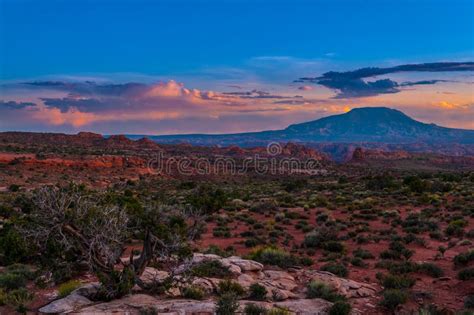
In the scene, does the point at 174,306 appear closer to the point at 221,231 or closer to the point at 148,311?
the point at 148,311

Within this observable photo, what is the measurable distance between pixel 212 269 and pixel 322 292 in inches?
117

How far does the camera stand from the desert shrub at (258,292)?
9.20 metres

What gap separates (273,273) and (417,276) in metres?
4.44

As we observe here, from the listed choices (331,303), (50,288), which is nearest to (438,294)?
(331,303)

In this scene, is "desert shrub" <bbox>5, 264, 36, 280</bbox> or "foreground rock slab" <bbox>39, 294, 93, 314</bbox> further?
"desert shrub" <bbox>5, 264, 36, 280</bbox>

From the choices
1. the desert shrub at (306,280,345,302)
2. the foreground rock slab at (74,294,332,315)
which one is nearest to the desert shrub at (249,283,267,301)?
the foreground rock slab at (74,294,332,315)

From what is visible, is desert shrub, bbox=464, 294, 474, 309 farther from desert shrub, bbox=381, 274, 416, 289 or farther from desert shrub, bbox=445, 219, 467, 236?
desert shrub, bbox=445, 219, 467, 236

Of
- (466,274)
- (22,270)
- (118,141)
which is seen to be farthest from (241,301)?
(118,141)

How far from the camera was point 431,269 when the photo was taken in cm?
1175

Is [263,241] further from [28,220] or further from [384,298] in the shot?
[28,220]

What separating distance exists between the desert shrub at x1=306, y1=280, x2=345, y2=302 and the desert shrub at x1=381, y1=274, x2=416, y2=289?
6.58ft

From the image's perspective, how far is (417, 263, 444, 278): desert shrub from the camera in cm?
1160

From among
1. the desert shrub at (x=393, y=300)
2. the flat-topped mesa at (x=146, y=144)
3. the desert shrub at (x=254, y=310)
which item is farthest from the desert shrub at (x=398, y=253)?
the flat-topped mesa at (x=146, y=144)

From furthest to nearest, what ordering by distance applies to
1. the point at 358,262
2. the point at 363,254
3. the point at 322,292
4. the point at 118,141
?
the point at 118,141 → the point at 363,254 → the point at 358,262 → the point at 322,292
